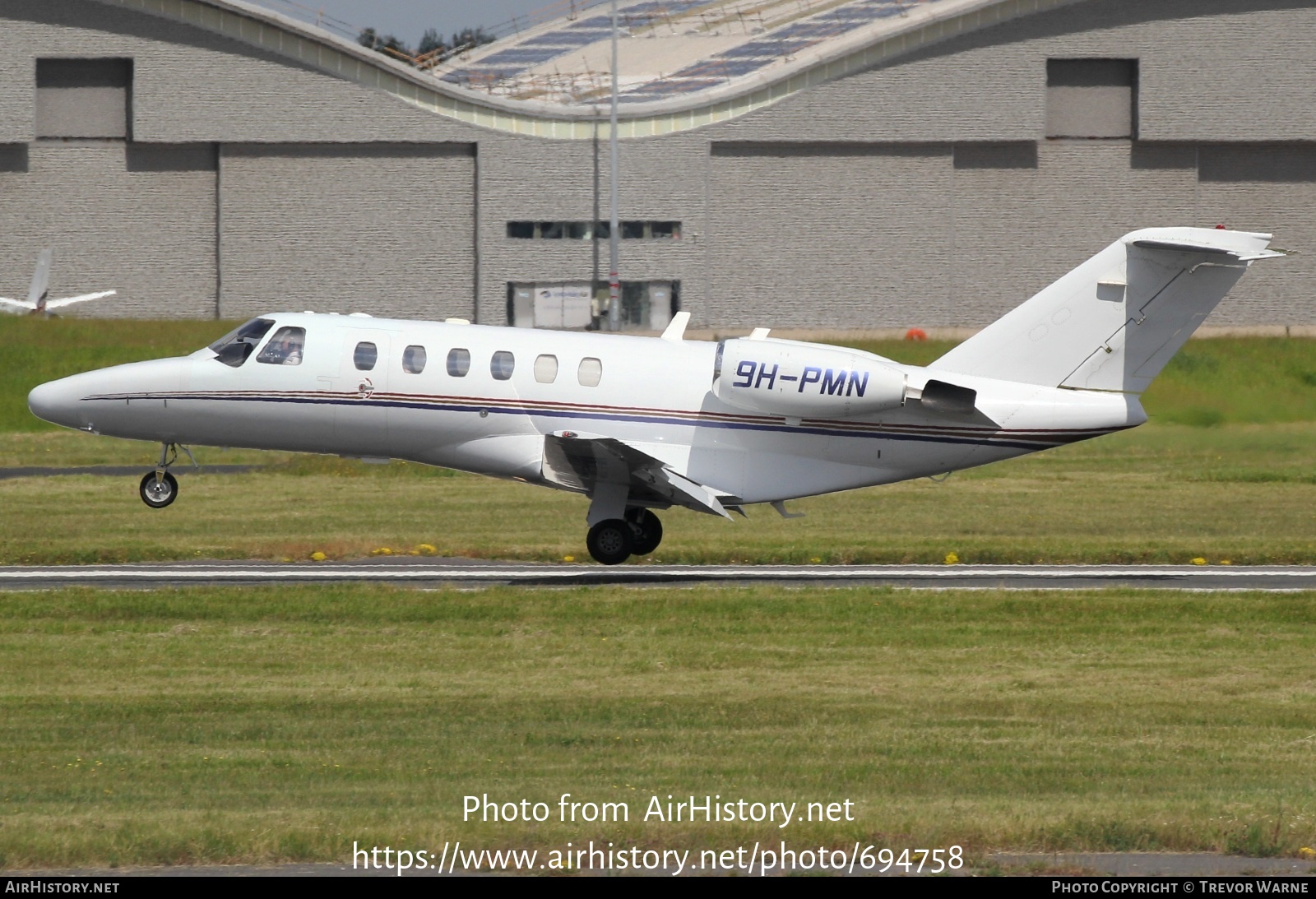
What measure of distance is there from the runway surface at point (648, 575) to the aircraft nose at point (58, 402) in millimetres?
2077

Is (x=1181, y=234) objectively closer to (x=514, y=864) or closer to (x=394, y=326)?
(x=394, y=326)

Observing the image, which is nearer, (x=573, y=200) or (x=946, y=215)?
(x=573, y=200)

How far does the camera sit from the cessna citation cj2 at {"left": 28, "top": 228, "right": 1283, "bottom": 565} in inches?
851

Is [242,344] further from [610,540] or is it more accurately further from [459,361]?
[610,540]

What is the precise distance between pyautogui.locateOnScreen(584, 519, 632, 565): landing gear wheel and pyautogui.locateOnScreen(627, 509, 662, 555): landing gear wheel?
0.42 metres

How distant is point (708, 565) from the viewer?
80.5 feet

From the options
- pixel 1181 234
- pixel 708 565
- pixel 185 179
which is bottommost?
pixel 708 565

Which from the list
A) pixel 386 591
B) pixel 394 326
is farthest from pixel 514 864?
pixel 394 326

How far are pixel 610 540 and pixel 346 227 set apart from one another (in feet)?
140

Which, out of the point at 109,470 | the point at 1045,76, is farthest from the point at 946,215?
the point at 109,470

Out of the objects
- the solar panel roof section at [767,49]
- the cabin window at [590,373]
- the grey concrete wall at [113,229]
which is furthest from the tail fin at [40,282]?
the cabin window at [590,373]

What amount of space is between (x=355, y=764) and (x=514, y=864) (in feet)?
11.1

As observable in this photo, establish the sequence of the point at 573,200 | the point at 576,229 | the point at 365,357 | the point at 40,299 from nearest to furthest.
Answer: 1. the point at 365,357
2. the point at 40,299
3. the point at 573,200
4. the point at 576,229

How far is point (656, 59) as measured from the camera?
240 ft
